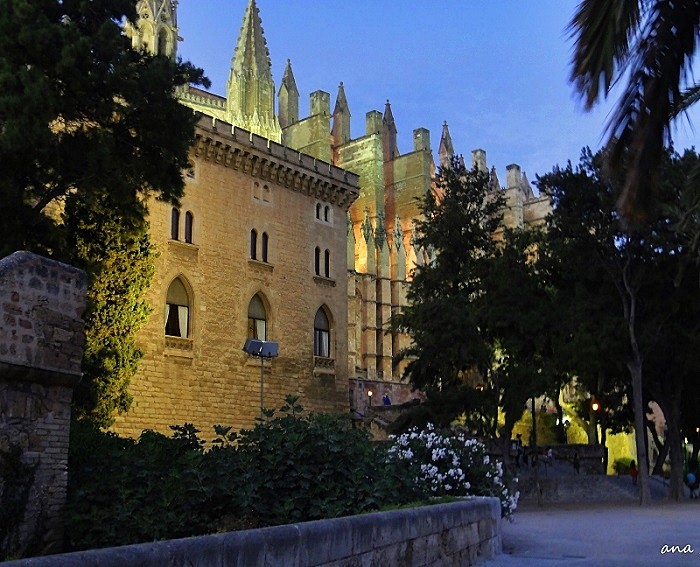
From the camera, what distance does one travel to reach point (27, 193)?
49.3 ft

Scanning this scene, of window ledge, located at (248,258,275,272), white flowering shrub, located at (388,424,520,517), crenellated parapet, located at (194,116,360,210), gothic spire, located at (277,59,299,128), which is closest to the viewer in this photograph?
white flowering shrub, located at (388,424,520,517)

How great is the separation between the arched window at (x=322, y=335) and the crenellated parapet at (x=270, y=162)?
4.63m

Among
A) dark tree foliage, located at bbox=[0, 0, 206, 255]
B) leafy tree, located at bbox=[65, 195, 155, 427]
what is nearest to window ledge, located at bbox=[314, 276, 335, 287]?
leafy tree, located at bbox=[65, 195, 155, 427]

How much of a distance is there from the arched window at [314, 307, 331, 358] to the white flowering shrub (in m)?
16.5

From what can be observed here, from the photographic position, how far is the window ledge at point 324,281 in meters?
30.2

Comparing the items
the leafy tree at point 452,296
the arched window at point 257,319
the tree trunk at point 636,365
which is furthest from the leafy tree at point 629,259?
the arched window at point 257,319

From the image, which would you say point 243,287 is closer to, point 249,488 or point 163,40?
point 249,488

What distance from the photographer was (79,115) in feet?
52.5

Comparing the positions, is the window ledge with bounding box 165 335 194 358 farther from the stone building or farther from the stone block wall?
the stone block wall

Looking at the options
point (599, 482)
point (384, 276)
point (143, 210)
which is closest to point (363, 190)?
point (384, 276)

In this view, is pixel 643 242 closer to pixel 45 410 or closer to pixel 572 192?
pixel 572 192

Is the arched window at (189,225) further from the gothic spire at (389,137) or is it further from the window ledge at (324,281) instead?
the gothic spire at (389,137)

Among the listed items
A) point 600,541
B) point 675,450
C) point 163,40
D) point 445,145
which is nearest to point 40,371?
point 600,541

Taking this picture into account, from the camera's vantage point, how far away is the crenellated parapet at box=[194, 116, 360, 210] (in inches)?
1046
